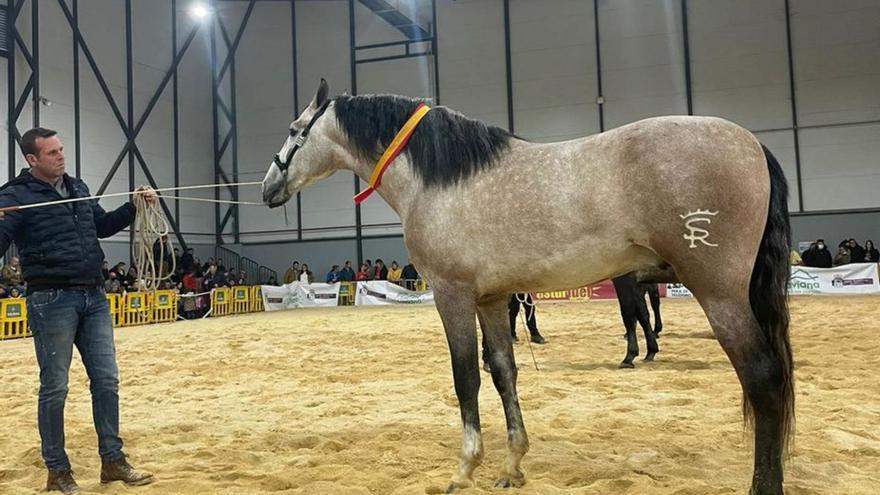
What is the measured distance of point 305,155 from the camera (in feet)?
12.5

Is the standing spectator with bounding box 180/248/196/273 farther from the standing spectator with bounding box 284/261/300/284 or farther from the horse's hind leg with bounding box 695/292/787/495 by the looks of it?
the horse's hind leg with bounding box 695/292/787/495

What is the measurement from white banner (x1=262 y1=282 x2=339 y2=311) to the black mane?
1642 centimetres

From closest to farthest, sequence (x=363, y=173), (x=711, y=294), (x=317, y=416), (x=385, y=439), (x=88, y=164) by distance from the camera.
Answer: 1. (x=711, y=294)
2. (x=363, y=173)
3. (x=385, y=439)
4. (x=317, y=416)
5. (x=88, y=164)

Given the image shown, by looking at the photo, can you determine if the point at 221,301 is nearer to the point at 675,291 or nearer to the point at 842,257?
the point at 675,291

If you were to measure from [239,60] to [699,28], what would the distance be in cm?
1818

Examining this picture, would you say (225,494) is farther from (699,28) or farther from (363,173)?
(699,28)

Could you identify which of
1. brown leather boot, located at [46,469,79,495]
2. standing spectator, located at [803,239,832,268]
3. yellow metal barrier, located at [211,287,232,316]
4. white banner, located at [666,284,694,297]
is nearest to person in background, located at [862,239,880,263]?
standing spectator, located at [803,239,832,268]

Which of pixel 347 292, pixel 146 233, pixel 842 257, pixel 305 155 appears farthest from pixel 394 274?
pixel 305 155

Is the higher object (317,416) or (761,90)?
(761,90)

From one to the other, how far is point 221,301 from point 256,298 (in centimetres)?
165

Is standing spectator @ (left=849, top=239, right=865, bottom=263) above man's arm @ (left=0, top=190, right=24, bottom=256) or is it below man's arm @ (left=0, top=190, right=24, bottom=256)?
below

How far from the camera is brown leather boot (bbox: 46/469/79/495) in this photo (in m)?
3.28

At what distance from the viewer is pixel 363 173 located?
A: 3.73 meters

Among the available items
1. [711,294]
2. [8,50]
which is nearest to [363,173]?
[711,294]
